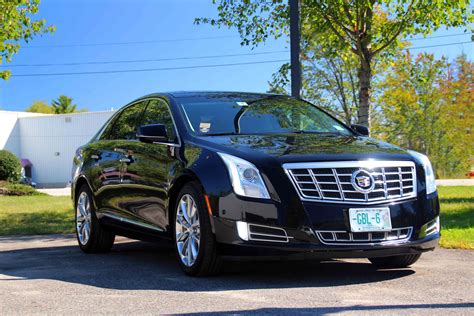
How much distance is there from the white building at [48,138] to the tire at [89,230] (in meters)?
45.8

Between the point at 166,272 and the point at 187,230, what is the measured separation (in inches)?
24.3

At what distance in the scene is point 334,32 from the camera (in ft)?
42.5

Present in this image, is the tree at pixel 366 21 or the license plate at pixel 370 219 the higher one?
the tree at pixel 366 21

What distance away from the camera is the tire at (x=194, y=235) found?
17.3 feet

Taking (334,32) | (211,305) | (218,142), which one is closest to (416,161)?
(218,142)

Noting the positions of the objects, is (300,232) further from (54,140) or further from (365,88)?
(54,140)

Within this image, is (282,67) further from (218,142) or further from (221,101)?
(218,142)

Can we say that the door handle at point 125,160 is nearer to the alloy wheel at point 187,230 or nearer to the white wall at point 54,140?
the alloy wheel at point 187,230

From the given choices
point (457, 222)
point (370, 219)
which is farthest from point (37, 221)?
point (370, 219)

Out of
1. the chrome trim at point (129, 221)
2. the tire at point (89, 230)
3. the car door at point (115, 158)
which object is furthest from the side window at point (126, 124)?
the chrome trim at point (129, 221)

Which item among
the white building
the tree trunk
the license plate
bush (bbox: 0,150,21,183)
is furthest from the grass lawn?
the white building

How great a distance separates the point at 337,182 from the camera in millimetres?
5082

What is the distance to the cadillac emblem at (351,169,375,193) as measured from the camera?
5098mm

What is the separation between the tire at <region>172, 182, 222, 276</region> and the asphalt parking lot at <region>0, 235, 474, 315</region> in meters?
0.12
